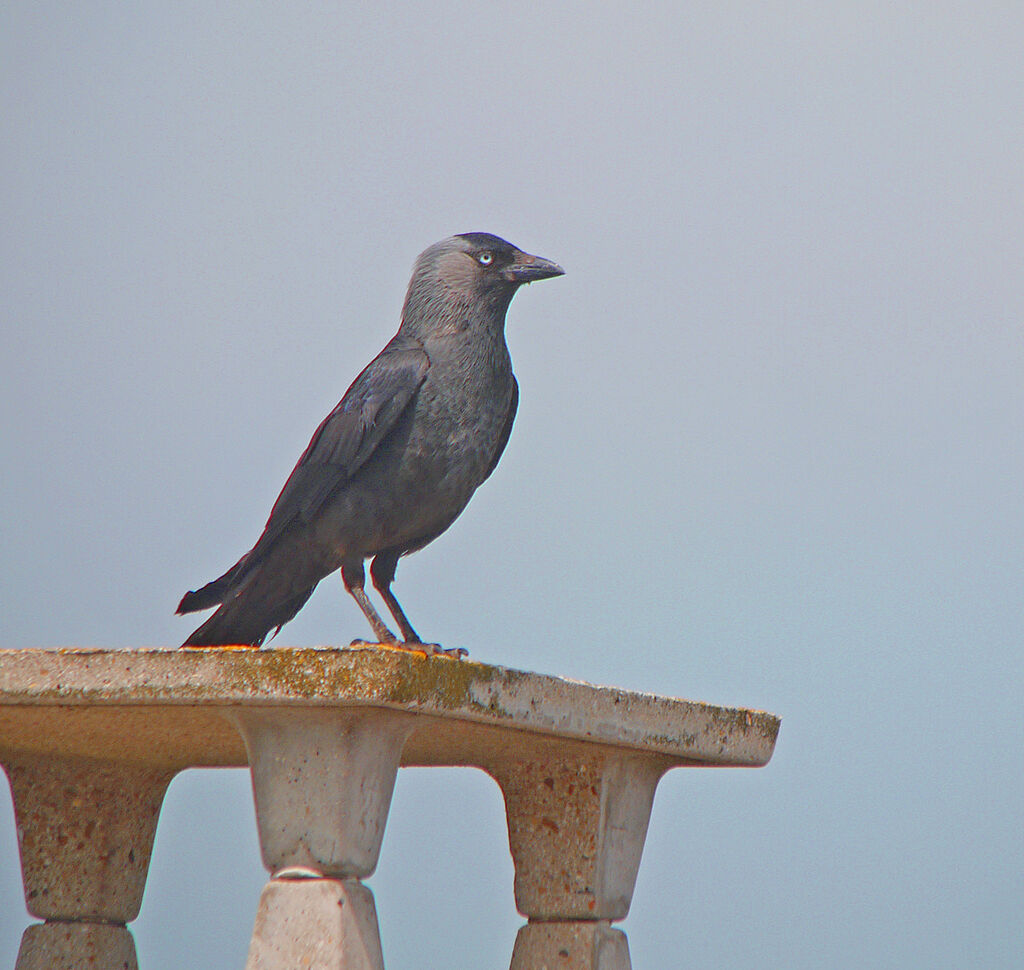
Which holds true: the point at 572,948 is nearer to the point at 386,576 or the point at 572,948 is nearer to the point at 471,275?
the point at 386,576

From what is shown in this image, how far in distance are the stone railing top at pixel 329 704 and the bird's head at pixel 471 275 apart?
1.67 metres

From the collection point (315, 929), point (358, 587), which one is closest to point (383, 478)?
point (358, 587)

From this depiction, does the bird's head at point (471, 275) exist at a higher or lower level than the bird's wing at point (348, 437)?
higher

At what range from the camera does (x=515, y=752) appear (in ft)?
16.7

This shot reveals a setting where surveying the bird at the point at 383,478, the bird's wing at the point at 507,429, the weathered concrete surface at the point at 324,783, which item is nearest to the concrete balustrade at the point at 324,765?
the weathered concrete surface at the point at 324,783

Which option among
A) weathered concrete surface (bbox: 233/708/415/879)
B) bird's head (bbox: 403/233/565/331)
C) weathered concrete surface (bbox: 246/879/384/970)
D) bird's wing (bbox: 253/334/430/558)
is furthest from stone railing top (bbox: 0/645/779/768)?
bird's head (bbox: 403/233/565/331)

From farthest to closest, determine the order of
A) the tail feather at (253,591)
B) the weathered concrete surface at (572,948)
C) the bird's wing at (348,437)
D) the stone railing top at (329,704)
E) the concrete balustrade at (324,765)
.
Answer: the tail feather at (253,591), the bird's wing at (348,437), the weathered concrete surface at (572,948), the concrete balustrade at (324,765), the stone railing top at (329,704)

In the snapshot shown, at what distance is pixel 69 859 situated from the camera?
5.38 metres

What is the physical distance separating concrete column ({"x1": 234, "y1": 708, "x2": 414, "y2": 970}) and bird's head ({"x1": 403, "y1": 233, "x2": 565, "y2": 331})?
1.95 meters

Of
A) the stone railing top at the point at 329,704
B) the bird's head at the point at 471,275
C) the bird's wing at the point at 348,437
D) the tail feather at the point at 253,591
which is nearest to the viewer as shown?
the stone railing top at the point at 329,704

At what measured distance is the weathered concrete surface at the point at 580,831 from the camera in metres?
4.96

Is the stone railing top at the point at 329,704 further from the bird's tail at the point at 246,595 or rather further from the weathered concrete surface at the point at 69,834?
the bird's tail at the point at 246,595

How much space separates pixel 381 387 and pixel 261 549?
2.34 ft

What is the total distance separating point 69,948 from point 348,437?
211cm
